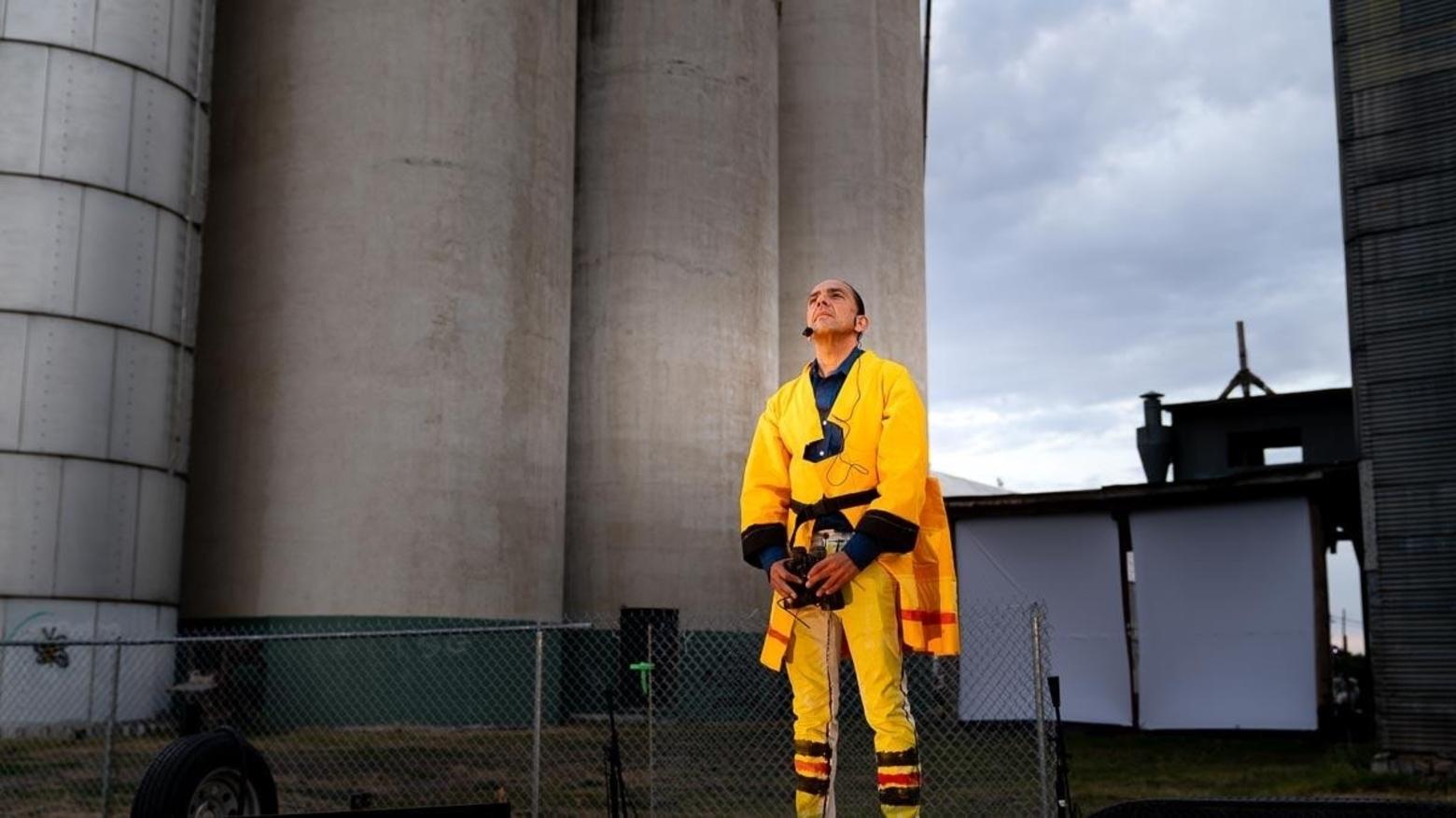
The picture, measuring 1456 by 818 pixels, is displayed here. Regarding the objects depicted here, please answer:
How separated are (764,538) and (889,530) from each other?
2.45ft

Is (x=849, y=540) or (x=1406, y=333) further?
(x=1406, y=333)

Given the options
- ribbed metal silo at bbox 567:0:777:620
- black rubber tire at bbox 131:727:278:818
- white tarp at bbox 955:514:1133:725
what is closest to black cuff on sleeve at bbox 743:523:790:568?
black rubber tire at bbox 131:727:278:818

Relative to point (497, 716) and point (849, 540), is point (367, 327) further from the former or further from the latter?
point (849, 540)

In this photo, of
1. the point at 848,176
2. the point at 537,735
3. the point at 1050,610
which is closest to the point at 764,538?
the point at 537,735

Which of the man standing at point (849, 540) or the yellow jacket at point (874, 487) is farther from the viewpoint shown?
the yellow jacket at point (874, 487)

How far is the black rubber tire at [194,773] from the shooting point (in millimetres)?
7348

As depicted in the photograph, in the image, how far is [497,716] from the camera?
21.3 m

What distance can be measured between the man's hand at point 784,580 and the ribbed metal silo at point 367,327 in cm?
1543

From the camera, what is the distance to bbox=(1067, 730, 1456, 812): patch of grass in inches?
502

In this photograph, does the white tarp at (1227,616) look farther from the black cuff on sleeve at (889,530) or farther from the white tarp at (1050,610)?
the black cuff on sleeve at (889,530)

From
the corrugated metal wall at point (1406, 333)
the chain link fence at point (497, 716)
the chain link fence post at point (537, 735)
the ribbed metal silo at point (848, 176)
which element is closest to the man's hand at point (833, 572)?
the chain link fence at point (497, 716)

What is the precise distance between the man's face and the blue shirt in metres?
0.17

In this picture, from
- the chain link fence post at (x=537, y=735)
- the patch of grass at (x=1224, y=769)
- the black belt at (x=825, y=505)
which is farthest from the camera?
the patch of grass at (x=1224, y=769)

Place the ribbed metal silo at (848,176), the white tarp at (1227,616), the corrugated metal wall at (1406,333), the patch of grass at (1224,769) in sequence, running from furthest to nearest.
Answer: the ribbed metal silo at (848,176) < the white tarp at (1227,616) < the corrugated metal wall at (1406,333) < the patch of grass at (1224,769)
